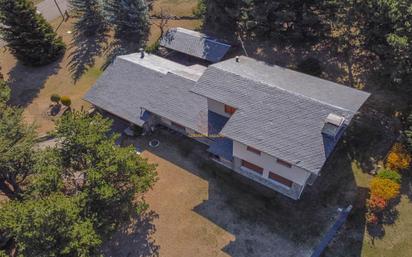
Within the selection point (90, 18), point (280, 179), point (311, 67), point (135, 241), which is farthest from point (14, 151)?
point (311, 67)

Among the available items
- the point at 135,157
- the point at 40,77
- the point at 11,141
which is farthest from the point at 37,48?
the point at 135,157

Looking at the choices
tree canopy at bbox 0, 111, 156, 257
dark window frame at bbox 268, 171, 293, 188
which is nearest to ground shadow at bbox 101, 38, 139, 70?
tree canopy at bbox 0, 111, 156, 257

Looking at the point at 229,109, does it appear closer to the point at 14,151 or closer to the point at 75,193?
the point at 75,193

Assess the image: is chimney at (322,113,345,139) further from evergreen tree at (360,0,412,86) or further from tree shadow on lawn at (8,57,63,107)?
tree shadow on lawn at (8,57,63,107)

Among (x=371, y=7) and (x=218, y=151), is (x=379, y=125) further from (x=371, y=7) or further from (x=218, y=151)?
(x=218, y=151)

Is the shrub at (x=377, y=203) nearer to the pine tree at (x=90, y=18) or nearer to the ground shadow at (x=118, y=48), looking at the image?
the ground shadow at (x=118, y=48)

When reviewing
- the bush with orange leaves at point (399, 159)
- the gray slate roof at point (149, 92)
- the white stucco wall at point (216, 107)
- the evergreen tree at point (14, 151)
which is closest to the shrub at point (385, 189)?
the bush with orange leaves at point (399, 159)
